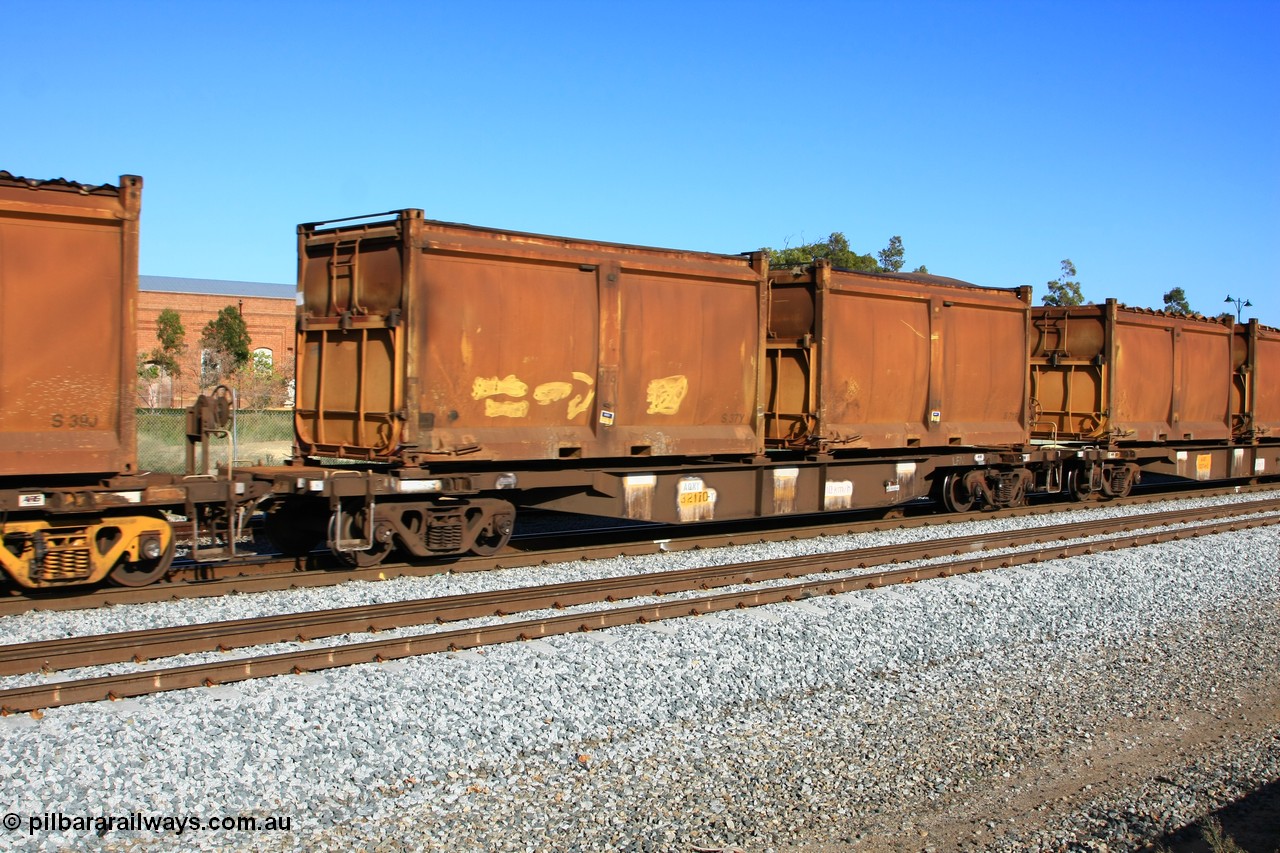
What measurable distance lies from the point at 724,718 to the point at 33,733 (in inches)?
160

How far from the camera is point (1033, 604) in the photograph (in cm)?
1027

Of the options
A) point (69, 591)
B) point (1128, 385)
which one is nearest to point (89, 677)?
point (69, 591)

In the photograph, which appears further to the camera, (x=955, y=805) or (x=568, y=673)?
(x=568, y=673)

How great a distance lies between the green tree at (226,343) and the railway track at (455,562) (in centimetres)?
3677

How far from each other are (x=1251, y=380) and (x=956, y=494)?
11.0m

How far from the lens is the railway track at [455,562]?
922 cm

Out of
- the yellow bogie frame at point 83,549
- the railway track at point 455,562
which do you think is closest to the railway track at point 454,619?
the railway track at point 455,562

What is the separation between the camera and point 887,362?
50.0 feet

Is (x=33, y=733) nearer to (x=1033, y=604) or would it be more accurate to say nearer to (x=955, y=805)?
(x=955, y=805)

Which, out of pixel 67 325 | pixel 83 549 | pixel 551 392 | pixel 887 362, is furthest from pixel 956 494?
pixel 67 325

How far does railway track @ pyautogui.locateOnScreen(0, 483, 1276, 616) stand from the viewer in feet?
30.2

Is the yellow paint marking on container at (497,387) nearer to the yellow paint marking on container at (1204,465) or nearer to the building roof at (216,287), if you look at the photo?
the yellow paint marking on container at (1204,465)

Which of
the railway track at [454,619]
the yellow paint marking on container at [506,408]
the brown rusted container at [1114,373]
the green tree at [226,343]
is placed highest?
the green tree at [226,343]

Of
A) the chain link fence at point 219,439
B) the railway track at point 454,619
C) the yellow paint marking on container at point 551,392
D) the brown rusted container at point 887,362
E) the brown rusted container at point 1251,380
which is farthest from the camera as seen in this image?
the brown rusted container at point 1251,380
